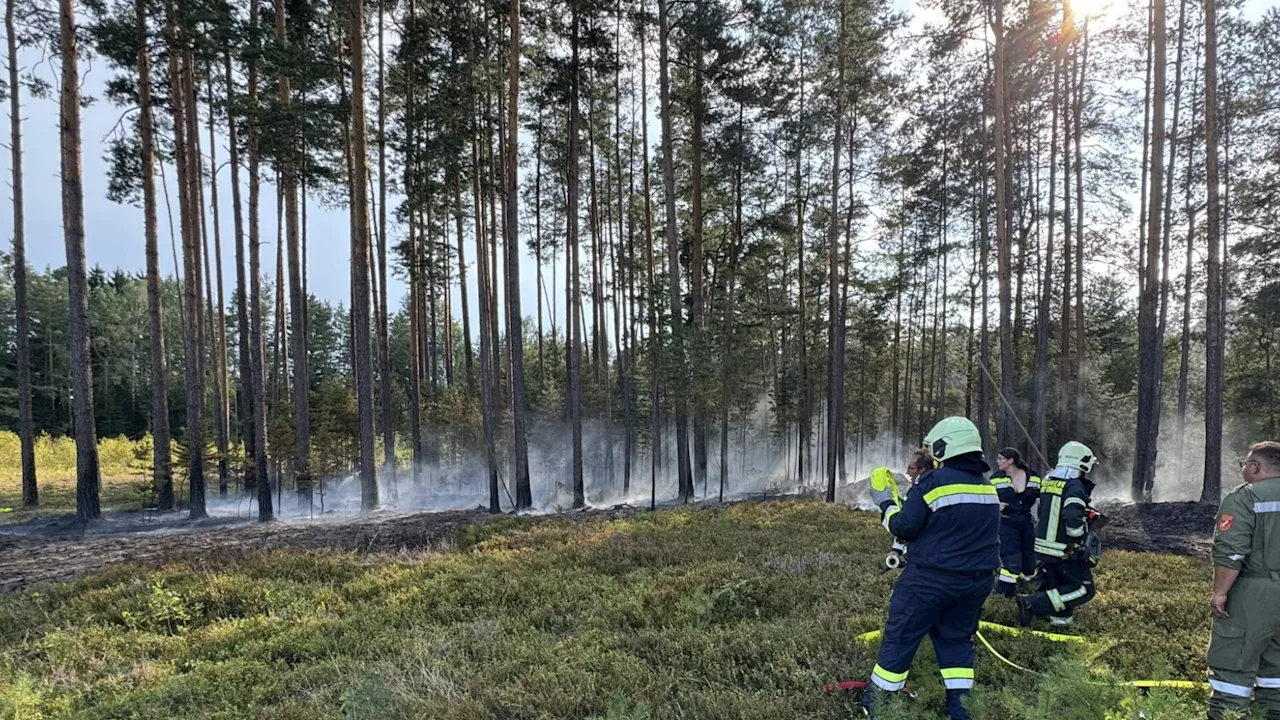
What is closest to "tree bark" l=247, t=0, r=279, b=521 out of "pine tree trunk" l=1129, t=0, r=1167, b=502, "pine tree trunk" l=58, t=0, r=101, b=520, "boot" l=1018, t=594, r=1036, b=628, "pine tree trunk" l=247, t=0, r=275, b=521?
"pine tree trunk" l=247, t=0, r=275, b=521

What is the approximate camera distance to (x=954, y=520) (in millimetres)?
3488

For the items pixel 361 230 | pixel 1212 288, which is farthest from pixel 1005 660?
pixel 361 230

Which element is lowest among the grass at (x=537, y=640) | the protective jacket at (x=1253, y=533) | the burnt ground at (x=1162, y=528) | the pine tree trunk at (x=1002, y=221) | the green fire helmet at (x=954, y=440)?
the burnt ground at (x=1162, y=528)

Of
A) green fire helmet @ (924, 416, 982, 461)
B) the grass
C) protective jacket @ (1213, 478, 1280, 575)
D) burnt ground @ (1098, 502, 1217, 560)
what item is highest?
green fire helmet @ (924, 416, 982, 461)

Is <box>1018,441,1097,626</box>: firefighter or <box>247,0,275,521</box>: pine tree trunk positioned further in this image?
<box>247,0,275,521</box>: pine tree trunk

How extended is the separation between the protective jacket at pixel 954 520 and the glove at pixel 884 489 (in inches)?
10.0

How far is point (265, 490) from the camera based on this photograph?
13180 millimetres

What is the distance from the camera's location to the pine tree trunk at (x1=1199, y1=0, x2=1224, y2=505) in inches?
→ 493

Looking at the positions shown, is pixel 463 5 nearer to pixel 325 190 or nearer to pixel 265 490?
pixel 325 190

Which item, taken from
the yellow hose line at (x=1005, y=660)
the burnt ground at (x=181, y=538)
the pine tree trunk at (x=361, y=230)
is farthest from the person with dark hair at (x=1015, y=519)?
the pine tree trunk at (x=361, y=230)

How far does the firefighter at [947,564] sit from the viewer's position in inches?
137

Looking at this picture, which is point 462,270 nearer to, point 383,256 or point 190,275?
Result: point 383,256

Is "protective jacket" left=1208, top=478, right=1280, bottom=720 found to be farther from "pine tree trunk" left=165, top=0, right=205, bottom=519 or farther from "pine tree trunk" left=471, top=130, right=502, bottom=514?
"pine tree trunk" left=165, top=0, right=205, bottom=519

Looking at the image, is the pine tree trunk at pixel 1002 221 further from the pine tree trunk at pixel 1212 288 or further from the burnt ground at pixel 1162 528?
the pine tree trunk at pixel 1212 288
